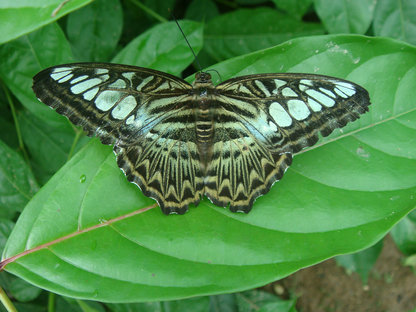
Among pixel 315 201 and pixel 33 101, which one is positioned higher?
pixel 33 101

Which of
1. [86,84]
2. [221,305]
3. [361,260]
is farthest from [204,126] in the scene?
[361,260]

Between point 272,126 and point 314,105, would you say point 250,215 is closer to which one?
point 272,126

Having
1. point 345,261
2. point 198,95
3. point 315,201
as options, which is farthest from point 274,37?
point 345,261

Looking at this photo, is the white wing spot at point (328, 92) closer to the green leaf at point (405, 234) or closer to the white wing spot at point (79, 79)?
the white wing spot at point (79, 79)

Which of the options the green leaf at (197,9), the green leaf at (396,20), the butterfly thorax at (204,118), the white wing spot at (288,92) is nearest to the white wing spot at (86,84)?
the butterfly thorax at (204,118)

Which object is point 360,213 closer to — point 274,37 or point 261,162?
point 261,162
